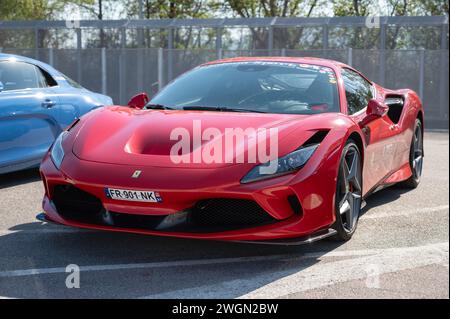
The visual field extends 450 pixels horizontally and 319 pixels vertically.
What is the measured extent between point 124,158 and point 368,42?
1497 cm

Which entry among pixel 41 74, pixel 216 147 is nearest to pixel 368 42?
pixel 41 74

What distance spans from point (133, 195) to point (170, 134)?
54 cm

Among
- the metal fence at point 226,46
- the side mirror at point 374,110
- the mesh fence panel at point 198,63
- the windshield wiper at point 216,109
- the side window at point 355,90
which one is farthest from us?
the metal fence at point 226,46

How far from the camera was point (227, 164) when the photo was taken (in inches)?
155

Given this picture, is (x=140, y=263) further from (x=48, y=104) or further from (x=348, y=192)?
(x=48, y=104)

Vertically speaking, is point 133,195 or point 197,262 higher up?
point 133,195

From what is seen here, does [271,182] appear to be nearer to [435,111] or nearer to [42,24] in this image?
[435,111]

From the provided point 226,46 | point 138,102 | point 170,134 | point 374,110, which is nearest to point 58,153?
point 170,134

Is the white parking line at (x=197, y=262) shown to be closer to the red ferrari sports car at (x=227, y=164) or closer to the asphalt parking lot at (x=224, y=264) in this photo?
the asphalt parking lot at (x=224, y=264)

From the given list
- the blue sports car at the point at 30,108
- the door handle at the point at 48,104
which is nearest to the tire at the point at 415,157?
the blue sports car at the point at 30,108

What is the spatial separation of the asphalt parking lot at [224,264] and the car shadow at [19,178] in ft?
4.79

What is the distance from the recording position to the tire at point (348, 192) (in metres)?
4.34

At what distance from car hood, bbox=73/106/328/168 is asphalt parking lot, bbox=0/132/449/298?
585 millimetres

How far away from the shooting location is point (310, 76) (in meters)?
5.23
